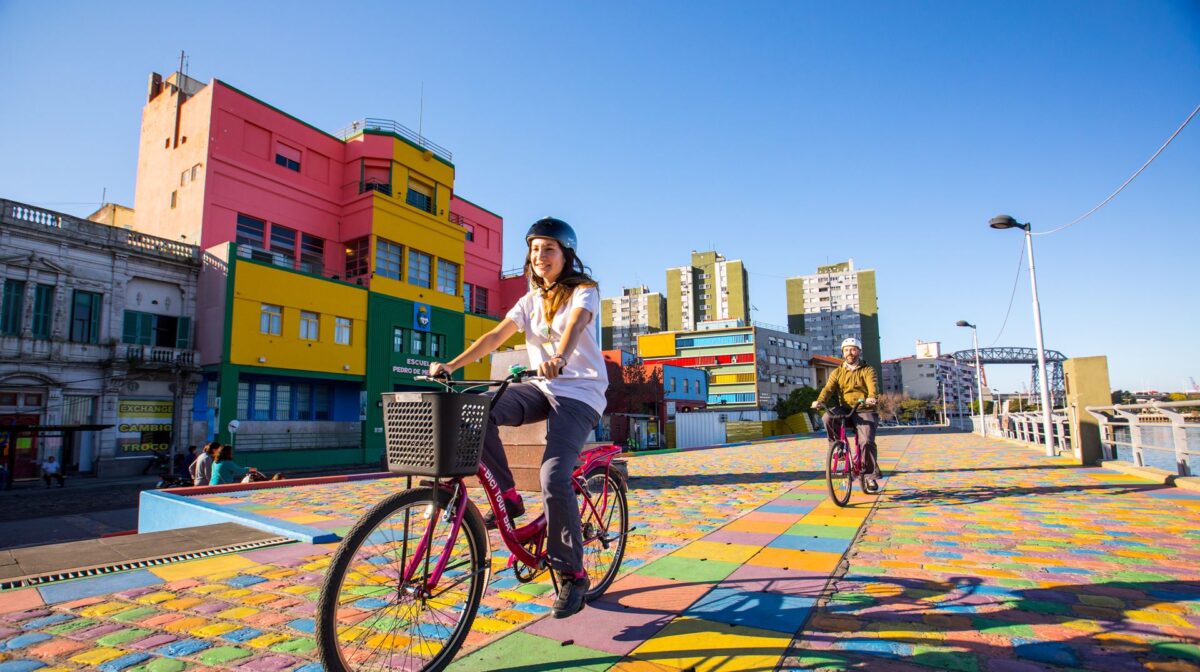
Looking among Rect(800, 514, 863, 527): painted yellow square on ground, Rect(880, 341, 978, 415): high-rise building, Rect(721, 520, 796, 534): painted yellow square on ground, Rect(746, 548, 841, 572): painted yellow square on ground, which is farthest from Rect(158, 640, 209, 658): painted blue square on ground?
Rect(880, 341, 978, 415): high-rise building

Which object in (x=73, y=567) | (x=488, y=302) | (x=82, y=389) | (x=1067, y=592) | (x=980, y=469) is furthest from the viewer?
(x=488, y=302)

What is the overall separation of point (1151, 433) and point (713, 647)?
10.9 metres

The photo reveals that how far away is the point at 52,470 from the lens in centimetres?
2102

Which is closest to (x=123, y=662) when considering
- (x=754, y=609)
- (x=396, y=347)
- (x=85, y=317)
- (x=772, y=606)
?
(x=754, y=609)

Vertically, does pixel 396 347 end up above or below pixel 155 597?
above

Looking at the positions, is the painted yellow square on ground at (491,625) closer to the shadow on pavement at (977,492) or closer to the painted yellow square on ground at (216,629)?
the painted yellow square on ground at (216,629)

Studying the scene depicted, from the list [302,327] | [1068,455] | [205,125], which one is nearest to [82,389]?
[302,327]

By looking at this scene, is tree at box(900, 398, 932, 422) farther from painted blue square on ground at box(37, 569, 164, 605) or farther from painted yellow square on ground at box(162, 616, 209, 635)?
painted yellow square on ground at box(162, 616, 209, 635)

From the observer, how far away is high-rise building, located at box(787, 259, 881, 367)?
393ft

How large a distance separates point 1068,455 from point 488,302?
112ft

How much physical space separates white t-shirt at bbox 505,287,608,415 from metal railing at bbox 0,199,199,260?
28.9 meters

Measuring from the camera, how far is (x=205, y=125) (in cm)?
2636

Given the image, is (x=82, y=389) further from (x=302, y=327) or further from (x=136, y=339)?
(x=302, y=327)

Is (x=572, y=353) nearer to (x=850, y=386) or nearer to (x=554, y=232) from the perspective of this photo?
(x=554, y=232)
